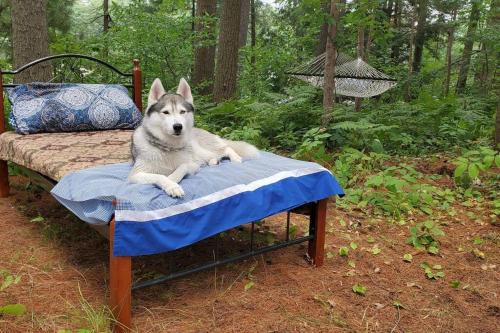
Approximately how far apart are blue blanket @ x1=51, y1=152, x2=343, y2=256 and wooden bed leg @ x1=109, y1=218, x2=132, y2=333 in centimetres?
8

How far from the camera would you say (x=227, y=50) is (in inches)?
320

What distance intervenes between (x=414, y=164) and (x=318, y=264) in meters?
2.92

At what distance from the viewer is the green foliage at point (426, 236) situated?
3.62 meters

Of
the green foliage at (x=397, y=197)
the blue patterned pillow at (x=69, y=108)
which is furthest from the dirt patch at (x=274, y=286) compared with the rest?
the blue patterned pillow at (x=69, y=108)

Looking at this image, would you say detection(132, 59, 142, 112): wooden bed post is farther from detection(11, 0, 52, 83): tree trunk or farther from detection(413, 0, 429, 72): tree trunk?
detection(413, 0, 429, 72): tree trunk

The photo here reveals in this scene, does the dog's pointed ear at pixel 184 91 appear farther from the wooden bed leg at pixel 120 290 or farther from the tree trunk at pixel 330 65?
the tree trunk at pixel 330 65

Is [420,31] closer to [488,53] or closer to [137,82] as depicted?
[488,53]

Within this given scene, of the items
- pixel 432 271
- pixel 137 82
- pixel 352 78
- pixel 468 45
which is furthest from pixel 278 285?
pixel 468 45

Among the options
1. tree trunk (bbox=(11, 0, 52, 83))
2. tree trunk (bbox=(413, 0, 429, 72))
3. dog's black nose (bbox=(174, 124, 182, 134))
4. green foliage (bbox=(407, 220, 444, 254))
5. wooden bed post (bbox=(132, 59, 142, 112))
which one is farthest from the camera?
tree trunk (bbox=(413, 0, 429, 72))

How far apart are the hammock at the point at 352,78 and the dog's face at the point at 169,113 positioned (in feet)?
14.6

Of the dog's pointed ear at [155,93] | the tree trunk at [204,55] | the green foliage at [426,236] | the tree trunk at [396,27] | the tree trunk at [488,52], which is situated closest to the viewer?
the dog's pointed ear at [155,93]

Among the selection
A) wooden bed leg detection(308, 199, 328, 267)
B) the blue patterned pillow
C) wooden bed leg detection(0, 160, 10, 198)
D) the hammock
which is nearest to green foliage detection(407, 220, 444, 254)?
wooden bed leg detection(308, 199, 328, 267)

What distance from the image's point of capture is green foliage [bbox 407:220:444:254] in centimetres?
362

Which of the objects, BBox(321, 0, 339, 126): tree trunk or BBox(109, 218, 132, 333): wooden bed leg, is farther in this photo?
BBox(321, 0, 339, 126): tree trunk
